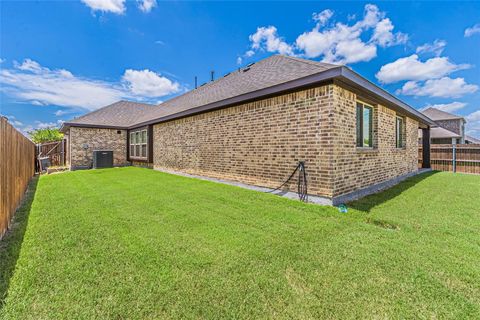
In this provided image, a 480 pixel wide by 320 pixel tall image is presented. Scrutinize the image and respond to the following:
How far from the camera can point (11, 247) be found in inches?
116

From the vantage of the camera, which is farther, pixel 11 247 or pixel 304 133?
pixel 304 133

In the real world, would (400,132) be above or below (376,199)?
above

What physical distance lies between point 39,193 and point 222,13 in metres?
10.6

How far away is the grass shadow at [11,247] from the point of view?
86.1 inches

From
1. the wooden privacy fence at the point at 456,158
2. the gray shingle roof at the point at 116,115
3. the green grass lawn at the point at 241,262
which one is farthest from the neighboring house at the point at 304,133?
the gray shingle roof at the point at 116,115

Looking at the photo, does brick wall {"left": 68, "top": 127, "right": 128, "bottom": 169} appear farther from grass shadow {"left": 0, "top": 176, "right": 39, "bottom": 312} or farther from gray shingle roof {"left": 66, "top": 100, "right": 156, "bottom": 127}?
grass shadow {"left": 0, "top": 176, "right": 39, "bottom": 312}

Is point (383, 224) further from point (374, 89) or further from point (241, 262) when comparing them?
point (374, 89)

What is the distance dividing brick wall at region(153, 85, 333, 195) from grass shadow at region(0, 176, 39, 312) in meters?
5.14

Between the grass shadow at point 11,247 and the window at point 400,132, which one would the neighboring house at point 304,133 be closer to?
the window at point 400,132

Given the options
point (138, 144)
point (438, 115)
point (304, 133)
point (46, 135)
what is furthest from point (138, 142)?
point (438, 115)

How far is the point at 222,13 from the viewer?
10672 mm

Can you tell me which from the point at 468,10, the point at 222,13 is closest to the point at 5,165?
the point at 222,13

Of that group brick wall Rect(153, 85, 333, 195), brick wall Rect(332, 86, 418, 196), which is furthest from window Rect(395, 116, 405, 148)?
brick wall Rect(153, 85, 333, 195)

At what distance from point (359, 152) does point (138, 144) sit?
43.7 ft
